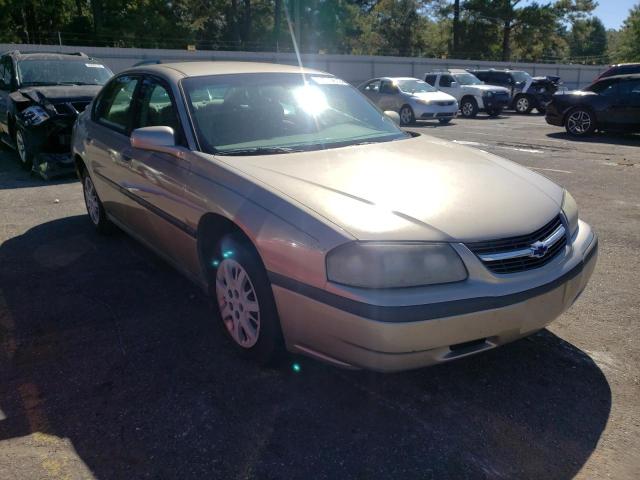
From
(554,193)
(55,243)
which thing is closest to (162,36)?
(55,243)

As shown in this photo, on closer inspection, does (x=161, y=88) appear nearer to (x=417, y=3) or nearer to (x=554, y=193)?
(x=554, y=193)

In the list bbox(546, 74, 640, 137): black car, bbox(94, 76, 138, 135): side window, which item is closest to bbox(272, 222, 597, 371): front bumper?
bbox(94, 76, 138, 135): side window

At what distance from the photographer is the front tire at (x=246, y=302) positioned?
2.77 m

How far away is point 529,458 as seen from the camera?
2.32 metres

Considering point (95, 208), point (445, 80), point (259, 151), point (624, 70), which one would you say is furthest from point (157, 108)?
point (445, 80)

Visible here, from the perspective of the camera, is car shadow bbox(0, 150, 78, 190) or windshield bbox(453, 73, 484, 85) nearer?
car shadow bbox(0, 150, 78, 190)

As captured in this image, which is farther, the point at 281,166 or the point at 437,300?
the point at 281,166

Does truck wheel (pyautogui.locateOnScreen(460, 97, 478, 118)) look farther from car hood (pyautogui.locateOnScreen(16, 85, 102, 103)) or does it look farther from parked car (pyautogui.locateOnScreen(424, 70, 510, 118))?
car hood (pyautogui.locateOnScreen(16, 85, 102, 103))

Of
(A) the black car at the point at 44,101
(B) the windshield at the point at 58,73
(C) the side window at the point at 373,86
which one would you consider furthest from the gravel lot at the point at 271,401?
(C) the side window at the point at 373,86

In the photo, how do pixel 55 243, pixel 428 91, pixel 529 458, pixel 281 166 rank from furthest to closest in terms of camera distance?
pixel 428 91 < pixel 55 243 < pixel 281 166 < pixel 529 458

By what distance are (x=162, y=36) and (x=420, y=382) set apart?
138 ft

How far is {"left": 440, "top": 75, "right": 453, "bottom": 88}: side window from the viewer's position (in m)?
20.4

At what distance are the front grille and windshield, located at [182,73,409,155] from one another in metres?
1.42

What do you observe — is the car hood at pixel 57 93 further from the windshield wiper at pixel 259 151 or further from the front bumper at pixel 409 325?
the front bumper at pixel 409 325
